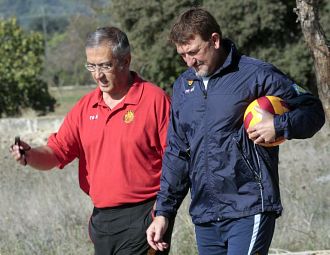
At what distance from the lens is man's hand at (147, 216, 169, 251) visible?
13.4ft

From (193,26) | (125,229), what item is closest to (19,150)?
(125,229)

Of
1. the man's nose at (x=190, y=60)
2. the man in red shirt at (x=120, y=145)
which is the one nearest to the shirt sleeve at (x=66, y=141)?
the man in red shirt at (x=120, y=145)

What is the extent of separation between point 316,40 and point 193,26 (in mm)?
2183

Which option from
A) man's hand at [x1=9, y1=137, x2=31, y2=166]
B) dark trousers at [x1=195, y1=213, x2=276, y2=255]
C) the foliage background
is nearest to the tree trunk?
dark trousers at [x1=195, y1=213, x2=276, y2=255]

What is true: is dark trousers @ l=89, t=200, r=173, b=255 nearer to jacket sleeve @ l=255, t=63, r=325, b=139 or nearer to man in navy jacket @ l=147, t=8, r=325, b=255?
man in navy jacket @ l=147, t=8, r=325, b=255

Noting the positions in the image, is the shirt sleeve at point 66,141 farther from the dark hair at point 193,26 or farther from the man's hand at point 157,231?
the dark hair at point 193,26

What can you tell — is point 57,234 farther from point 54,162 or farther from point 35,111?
point 35,111

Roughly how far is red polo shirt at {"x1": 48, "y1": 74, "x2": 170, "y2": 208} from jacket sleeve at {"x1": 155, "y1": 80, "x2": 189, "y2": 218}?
0.83 feet

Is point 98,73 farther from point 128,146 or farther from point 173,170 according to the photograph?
point 173,170

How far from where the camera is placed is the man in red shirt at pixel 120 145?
433 centimetres

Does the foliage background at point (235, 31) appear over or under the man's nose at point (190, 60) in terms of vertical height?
under

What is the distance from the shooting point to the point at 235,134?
3.75 m

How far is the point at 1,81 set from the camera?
94.4ft

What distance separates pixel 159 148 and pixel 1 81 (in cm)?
2527
